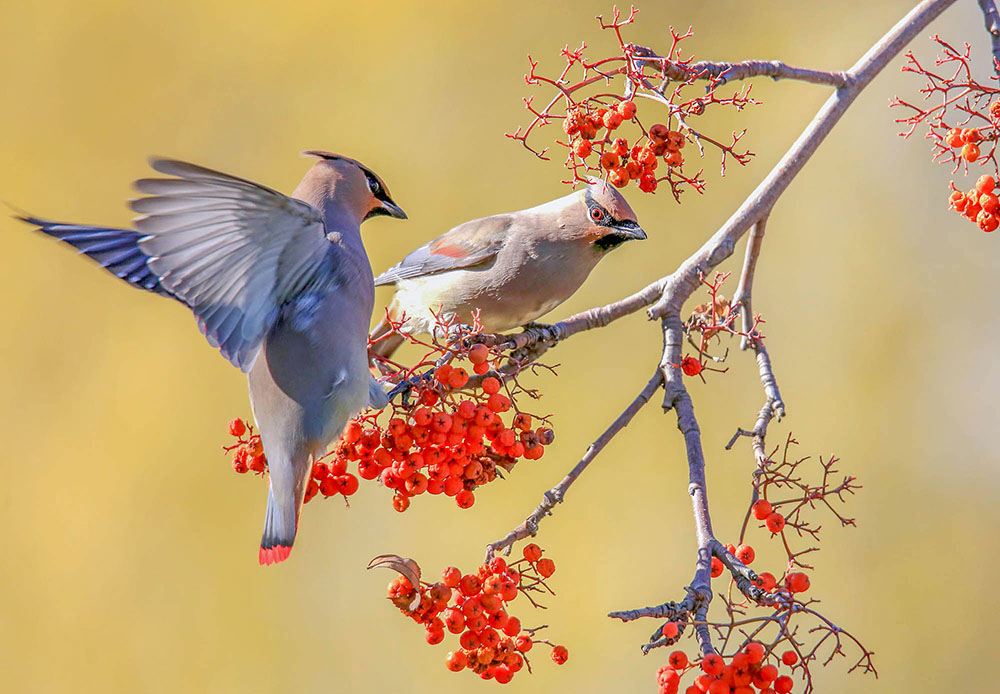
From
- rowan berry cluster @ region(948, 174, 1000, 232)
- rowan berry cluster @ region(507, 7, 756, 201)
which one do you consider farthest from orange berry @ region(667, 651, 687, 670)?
rowan berry cluster @ region(948, 174, 1000, 232)

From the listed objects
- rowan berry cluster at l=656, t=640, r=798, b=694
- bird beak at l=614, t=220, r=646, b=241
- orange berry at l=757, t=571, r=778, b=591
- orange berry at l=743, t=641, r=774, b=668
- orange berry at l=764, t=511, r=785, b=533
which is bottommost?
rowan berry cluster at l=656, t=640, r=798, b=694

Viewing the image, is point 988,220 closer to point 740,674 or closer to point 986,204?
point 986,204

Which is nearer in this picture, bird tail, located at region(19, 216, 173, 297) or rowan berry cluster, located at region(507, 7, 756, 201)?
rowan berry cluster, located at region(507, 7, 756, 201)

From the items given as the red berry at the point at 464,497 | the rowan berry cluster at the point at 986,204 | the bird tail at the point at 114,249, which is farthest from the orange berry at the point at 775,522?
the bird tail at the point at 114,249

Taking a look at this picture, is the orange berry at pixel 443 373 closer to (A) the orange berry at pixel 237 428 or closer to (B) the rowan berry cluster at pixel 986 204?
(A) the orange berry at pixel 237 428

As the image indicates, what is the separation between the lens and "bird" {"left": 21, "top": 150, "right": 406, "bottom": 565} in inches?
81.4

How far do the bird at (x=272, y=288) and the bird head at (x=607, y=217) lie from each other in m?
0.67

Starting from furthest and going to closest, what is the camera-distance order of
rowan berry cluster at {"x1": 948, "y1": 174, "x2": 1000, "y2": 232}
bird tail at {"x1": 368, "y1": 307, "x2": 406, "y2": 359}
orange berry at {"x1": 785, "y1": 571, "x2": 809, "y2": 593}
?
bird tail at {"x1": 368, "y1": 307, "x2": 406, "y2": 359}
rowan berry cluster at {"x1": 948, "y1": 174, "x2": 1000, "y2": 232}
orange berry at {"x1": 785, "y1": 571, "x2": 809, "y2": 593}

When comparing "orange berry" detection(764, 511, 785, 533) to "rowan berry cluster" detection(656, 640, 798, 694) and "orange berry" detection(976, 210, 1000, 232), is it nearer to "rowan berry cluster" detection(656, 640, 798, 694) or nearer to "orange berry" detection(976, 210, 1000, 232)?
"rowan berry cluster" detection(656, 640, 798, 694)

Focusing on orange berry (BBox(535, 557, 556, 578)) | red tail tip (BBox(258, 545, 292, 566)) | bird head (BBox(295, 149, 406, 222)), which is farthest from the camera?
bird head (BBox(295, 149, 406, 222))

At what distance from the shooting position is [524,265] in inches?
115

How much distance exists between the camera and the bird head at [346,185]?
8.81ft

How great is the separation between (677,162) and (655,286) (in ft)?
1.36

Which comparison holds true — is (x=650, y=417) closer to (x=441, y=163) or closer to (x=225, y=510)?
(x=441, y=163)
